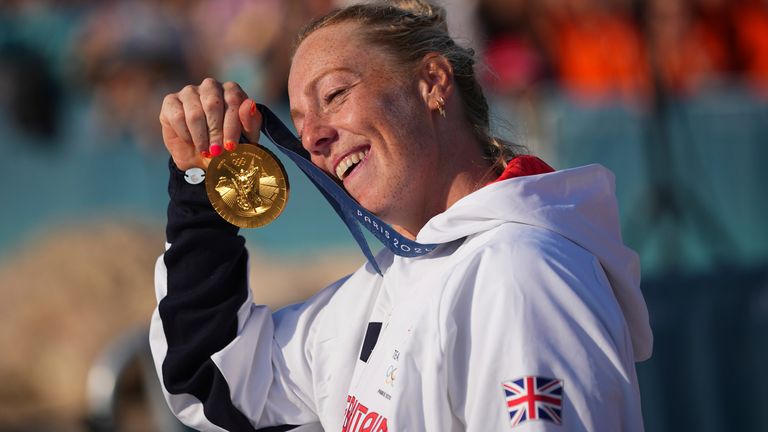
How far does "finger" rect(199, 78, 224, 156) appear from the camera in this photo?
223cm

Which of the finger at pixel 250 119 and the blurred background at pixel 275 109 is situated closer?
the finger at pixel 250 119

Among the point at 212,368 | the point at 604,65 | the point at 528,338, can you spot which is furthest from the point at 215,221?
the point at 604,65

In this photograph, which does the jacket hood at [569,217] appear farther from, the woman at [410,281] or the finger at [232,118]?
the finger at [232,118]

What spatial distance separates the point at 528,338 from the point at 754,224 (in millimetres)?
5207

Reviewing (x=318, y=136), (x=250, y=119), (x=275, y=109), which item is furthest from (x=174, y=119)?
(x=275, y=109)

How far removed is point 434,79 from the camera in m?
2.29

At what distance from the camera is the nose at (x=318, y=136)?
221 centimetres

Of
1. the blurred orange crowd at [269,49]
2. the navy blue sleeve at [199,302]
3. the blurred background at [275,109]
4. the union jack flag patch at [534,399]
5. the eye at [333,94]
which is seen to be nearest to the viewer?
the union jack flag patch at [534,399]

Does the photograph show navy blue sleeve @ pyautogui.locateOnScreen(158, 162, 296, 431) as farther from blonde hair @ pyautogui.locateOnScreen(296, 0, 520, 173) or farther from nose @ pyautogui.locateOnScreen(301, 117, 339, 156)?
blonde hair @ pyautogui.locateOnScreen(296, 0, 520, 173)

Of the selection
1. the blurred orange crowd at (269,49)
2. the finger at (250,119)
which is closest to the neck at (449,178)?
the finger at (250,119)

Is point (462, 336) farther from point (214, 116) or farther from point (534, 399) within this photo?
point (214, 116)

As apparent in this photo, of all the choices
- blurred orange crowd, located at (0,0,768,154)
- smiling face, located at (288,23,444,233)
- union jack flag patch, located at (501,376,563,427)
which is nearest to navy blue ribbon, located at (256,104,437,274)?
smiling face, located at (288,23,444,233)

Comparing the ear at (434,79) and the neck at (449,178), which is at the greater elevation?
the ear at (434,79)

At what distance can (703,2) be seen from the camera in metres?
6.96
